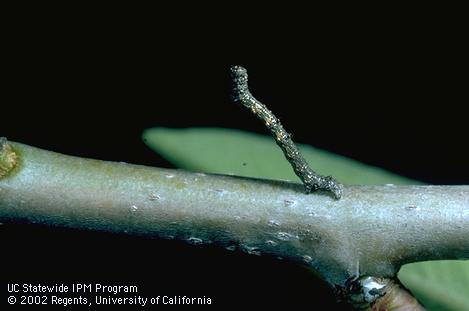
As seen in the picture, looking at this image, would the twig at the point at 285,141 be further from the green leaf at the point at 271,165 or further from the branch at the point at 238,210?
the green leaf at the point at 271,165

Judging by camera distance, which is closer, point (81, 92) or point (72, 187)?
point (72, 187)

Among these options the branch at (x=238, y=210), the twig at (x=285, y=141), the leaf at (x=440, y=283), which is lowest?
the leaf at (x=440, y=283)

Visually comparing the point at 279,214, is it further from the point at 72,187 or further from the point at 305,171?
the point at 72,187

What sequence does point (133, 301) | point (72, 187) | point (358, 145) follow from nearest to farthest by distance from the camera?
1. point (72, 187)
2. point (133, 301)
3. point (358, 145)

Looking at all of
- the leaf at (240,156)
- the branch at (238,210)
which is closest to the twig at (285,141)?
the branch at (238,210)

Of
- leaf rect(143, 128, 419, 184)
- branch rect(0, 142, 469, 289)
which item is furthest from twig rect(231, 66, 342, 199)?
leaf rect(143, 128, 419, 184)

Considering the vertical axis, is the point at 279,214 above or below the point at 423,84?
below

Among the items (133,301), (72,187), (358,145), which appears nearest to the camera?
(72,187)

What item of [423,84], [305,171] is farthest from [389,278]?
[423,84]
